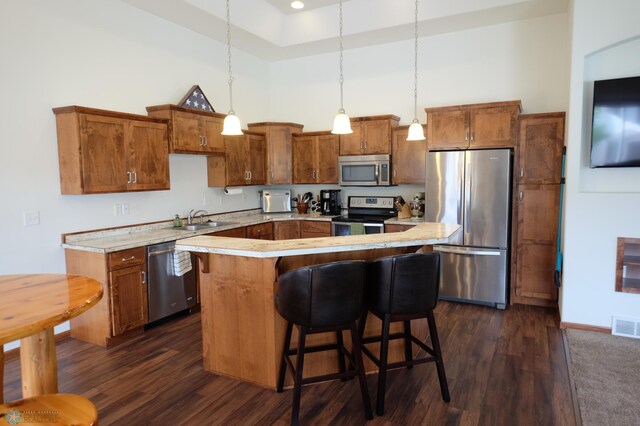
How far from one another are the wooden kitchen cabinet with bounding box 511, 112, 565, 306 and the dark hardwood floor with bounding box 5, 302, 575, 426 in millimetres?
759

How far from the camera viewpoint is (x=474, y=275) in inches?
186

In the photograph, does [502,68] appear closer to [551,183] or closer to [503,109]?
[503,109]

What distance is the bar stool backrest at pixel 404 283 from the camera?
8.36ft

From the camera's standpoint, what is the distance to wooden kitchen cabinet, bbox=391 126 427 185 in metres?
5.36

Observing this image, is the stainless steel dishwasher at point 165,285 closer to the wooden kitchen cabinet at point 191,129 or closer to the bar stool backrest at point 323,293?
the wooden kitchen cabinet at point 191,129

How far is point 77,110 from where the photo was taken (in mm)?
3629

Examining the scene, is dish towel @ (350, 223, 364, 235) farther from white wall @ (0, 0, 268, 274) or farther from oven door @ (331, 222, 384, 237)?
white wall @ (0, 0, 268, 274)

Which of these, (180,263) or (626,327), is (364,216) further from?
(626,327)

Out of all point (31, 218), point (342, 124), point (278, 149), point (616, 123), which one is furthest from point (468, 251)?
point (31, 218)

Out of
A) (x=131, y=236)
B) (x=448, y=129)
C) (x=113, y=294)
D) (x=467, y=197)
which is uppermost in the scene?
(x=448, y=129)

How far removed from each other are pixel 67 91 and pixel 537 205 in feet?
16.0

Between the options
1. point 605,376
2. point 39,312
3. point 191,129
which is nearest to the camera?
point 39,312

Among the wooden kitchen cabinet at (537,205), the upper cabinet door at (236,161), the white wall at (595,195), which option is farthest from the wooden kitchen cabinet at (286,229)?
the white wall at (595,195)

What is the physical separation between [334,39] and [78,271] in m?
4.15
